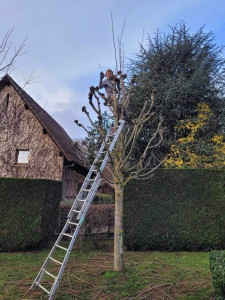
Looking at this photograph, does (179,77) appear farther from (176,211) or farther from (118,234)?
(118,234)

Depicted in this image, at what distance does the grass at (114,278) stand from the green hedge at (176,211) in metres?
0.82

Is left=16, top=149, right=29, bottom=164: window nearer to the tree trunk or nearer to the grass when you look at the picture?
the grass

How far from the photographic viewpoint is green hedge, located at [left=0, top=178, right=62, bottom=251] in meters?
7.45

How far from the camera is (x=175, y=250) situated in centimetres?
769

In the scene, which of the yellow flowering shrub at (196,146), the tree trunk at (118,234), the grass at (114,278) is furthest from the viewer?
the yellow flowering shrub at (196,146)

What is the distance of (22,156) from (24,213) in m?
6.27

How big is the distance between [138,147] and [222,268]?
34.2 ft

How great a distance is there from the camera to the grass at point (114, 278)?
157 inches

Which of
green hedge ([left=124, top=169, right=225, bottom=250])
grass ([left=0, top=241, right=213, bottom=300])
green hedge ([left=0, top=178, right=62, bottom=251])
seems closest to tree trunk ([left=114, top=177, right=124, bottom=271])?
grass ([left=0, top=241, right=213, bottom=300])

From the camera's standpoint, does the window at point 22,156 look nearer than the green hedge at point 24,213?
No

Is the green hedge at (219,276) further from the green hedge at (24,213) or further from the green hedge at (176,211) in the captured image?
the green hedge at (24,213)

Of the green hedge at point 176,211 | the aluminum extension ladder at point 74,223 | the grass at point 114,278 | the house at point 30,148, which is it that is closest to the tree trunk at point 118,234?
the grass at point 114,278

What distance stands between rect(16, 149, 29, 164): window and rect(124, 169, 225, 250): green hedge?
7144 millimetres

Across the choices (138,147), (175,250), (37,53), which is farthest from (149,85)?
(175,250)
